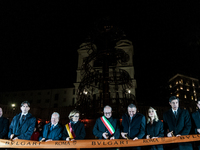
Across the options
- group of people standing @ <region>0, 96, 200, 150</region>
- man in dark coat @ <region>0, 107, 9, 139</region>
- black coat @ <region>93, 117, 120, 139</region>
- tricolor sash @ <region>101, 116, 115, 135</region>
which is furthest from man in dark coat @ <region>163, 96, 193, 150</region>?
man in dark coat @ <region>0, 107, 9, 139</region>

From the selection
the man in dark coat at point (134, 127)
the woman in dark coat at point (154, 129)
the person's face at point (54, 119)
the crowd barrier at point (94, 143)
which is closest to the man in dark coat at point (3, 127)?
the crowd barrier at point (94, 143)

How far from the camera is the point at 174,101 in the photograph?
4820mm

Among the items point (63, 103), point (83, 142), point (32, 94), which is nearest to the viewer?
point (83, 142)

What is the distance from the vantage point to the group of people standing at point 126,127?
187 inches

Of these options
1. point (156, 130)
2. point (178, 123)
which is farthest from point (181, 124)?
point (156, 130)

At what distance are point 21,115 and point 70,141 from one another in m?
1.97

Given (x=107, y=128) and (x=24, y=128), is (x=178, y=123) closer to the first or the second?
(x=107, y=128)

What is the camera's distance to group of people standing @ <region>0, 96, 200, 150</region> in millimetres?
4746

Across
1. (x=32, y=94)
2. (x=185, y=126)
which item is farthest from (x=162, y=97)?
(x=32, y=94)

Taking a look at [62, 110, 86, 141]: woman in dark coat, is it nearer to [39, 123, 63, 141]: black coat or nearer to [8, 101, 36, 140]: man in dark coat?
[39, 123, 63, 141]: black coat

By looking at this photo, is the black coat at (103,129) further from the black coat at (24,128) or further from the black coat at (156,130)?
the black coat at (24,128)

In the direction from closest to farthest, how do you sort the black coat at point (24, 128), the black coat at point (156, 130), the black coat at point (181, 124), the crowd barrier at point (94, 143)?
the crowd barrier at point (94, 143)
the black coat at point (181, 124)
the black coat at point (156, 130)
the black coat at point (24, 128)

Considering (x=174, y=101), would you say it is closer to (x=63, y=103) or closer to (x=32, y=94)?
(x=63, y=103)

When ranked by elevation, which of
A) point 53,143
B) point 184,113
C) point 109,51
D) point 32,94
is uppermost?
point 32,94
